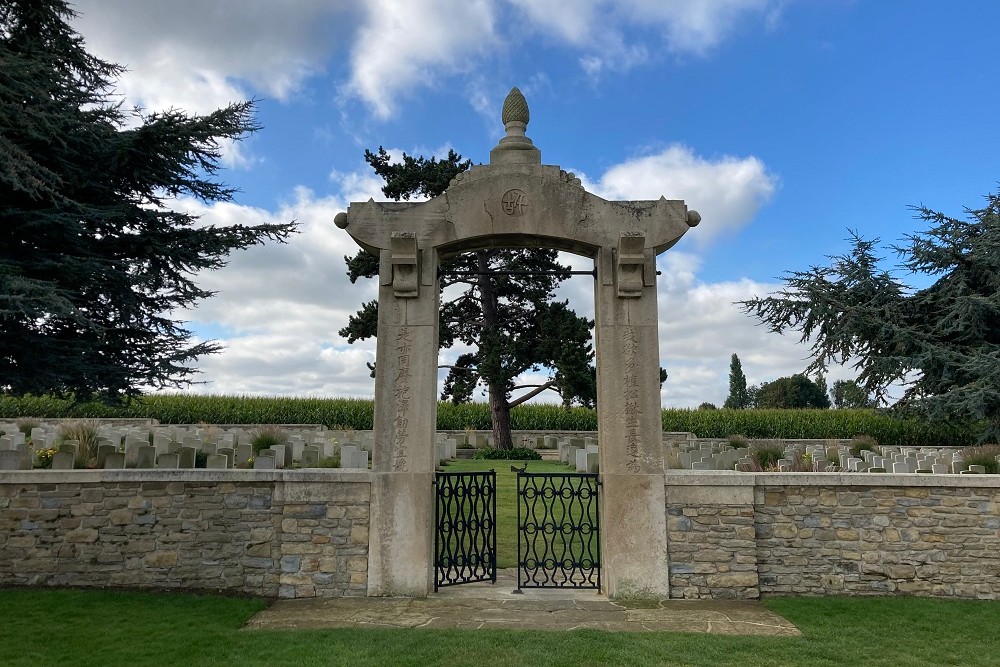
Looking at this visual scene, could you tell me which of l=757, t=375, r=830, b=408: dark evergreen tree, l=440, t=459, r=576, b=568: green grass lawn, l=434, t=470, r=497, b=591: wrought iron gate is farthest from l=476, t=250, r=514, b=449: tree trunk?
l=757, t=375, r=830, b=408: dark evergreen tree

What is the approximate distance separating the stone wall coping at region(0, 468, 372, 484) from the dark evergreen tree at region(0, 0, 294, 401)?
2.33 m

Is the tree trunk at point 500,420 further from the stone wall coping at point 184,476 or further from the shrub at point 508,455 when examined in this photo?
the stone wall coping at point 184,476

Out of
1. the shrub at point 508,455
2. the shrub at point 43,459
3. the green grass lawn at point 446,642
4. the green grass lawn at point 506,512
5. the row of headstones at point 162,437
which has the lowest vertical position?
the green grass lawn at point 446,642

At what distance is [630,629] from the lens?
519 cm

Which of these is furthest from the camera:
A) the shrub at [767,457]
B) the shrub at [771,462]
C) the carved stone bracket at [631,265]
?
the shrub at [767,457]

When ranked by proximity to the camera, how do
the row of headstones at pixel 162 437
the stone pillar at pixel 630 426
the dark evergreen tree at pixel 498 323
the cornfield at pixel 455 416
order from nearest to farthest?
the stone pillar at pixel 630 426, the row of headstones at pixel 162 437, the dark evergreen tree at pixel 498 323, the cornfield at pixel 455 416

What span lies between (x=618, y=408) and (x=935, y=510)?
340 centimetres

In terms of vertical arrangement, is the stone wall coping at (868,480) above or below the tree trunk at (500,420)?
below

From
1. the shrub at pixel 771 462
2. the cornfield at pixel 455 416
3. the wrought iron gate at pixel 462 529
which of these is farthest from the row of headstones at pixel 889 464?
the cornfield at pixel 455 416

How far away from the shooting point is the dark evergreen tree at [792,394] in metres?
52.2

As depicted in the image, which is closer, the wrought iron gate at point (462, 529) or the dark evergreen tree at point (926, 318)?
the wrought iron gate at point (462, 529)

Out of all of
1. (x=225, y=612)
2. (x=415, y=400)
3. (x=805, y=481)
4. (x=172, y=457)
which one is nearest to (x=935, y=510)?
(x=805, y=481)

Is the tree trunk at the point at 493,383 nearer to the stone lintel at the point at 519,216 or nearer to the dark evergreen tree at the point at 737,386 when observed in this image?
the stone lintel at the point at 519,216

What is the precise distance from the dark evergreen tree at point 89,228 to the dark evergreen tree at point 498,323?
8.41 metres
